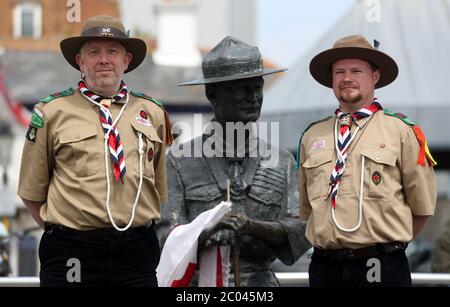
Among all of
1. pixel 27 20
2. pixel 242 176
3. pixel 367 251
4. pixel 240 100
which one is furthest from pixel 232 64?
pixel 27 20

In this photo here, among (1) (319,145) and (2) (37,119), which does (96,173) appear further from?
(1) (319,145)

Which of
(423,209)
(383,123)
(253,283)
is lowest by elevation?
(253,283)

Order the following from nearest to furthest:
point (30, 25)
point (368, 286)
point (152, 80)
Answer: point (368, 286) < point (152, 80) < point (30, 25)

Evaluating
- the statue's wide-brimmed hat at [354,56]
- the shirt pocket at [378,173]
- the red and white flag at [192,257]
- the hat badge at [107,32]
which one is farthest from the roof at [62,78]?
the shirt pocket at [378,173]

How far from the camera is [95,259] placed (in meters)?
6.17

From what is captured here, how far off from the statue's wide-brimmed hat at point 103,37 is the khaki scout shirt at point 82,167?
20 centimetres

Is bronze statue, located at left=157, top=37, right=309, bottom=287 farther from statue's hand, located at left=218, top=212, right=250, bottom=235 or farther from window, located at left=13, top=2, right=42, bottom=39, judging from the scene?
window, located at left=13, top=2, right=42, bottom=39

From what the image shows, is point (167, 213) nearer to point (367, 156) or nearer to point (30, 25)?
point (367, 156)

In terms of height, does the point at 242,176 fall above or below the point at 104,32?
below

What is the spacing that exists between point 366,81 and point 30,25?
189ft

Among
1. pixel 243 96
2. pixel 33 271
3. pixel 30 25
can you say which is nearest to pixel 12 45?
pixel 30 25

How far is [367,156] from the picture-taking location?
6273 mm

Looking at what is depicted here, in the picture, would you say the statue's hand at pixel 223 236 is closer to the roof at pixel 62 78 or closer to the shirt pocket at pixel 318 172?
the shirt pocket at pixel 318 172

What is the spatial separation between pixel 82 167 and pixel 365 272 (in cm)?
136
